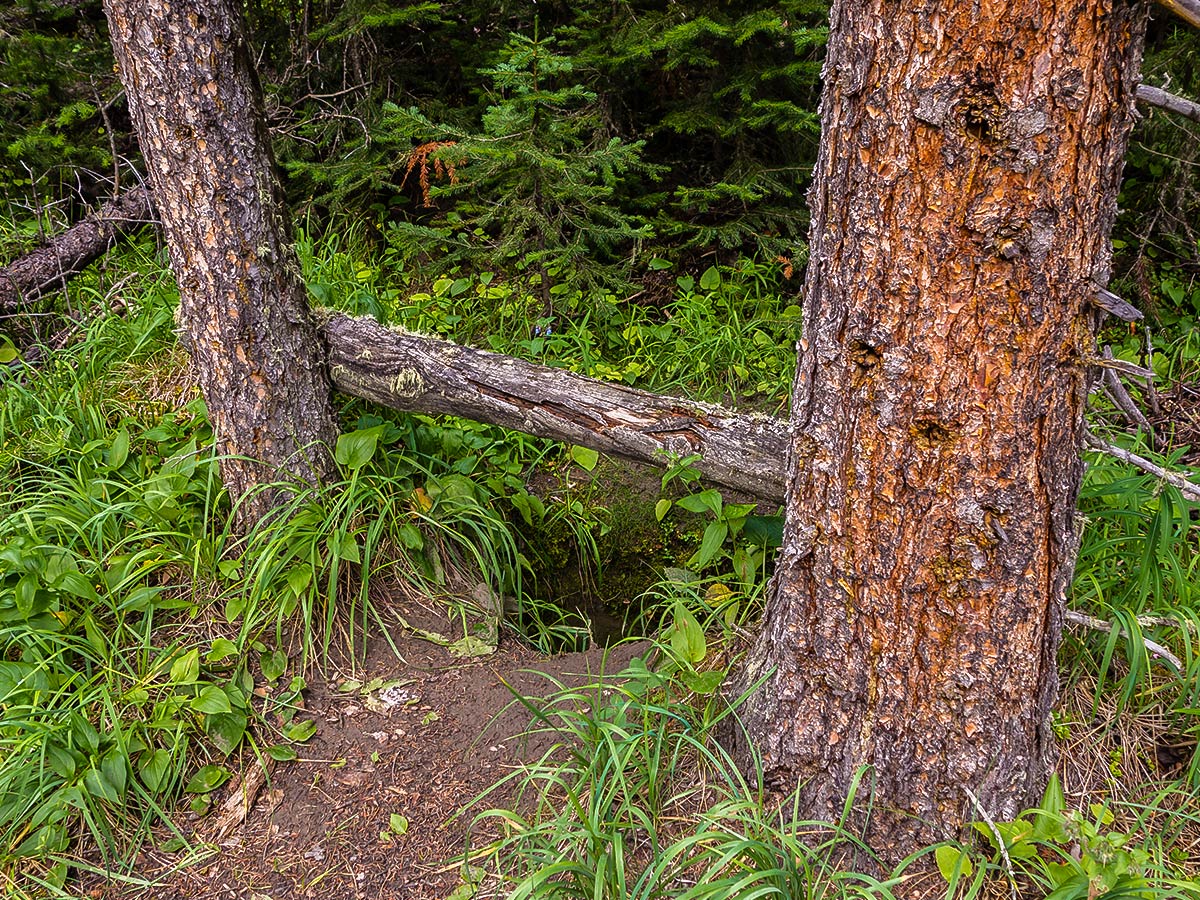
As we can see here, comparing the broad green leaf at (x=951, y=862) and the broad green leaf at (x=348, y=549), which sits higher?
the broad green leaf at (x=951, y=862)

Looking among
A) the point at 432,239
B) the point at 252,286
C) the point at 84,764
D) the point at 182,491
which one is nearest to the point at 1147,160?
the point at 432,239

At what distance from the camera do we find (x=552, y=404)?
282 centimetres

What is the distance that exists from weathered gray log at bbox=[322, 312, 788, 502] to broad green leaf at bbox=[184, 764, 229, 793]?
1321 mm

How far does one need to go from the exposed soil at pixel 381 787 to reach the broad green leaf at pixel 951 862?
3.15ft

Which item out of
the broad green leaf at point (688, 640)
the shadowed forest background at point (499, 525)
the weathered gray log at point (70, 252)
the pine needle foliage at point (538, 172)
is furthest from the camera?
the weathered gray log at point (70, 252)

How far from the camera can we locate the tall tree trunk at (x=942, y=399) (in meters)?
1.52

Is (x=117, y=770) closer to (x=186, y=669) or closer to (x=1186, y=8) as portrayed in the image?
(x=186, y=669)

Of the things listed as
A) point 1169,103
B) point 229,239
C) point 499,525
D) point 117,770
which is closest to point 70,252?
point 229,239

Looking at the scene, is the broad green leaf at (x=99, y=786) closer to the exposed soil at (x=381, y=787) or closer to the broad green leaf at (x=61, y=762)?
the broad green leaf at (x=61, y=762)

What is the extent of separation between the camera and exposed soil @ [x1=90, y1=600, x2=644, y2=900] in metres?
2.36

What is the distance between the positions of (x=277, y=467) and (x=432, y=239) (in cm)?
189

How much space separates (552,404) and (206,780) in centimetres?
158

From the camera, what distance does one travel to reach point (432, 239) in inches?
176

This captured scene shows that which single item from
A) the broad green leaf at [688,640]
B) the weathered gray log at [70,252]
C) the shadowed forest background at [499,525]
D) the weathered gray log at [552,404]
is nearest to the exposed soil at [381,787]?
the shadowed forest background at [499,525]
